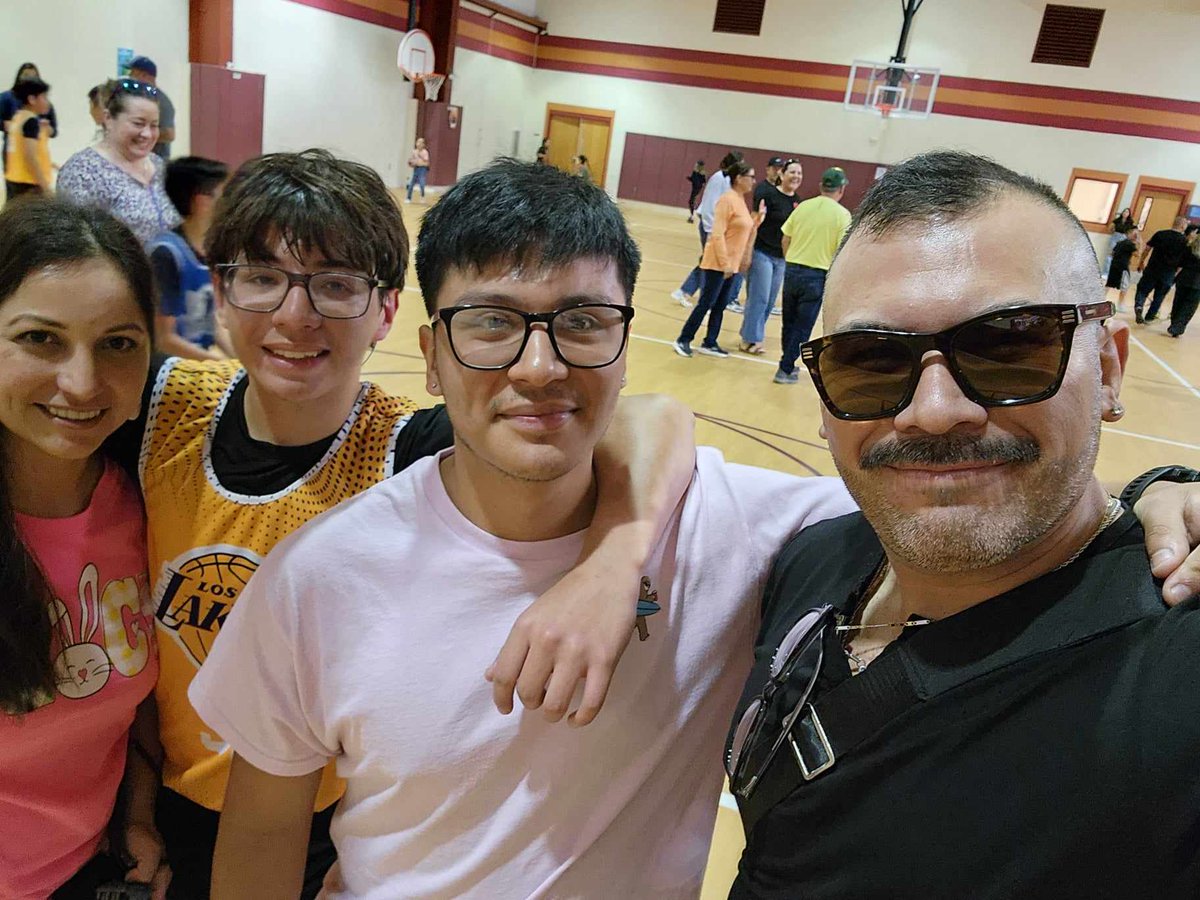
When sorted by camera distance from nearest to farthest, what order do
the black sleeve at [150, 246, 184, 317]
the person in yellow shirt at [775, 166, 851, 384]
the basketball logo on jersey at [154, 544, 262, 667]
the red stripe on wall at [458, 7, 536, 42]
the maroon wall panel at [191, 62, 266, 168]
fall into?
the basketball logo on jersey at [154, 544, 262, 667], the black sleeve at [150, 246, 184, 317], the person in yellow shirt at [775, 166, 851, 384], the maroon wall panel at [191, 62, 266, 168], the red stripe on wall at [458, 7, 536, 42]

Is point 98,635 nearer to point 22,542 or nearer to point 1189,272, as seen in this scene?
point 22,542

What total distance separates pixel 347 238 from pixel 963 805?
4.75ft

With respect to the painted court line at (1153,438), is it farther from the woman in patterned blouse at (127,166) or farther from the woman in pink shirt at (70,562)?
the woman in pink shirt at (70,562)

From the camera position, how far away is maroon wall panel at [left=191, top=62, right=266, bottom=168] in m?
14.4

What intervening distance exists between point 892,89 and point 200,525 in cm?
2032

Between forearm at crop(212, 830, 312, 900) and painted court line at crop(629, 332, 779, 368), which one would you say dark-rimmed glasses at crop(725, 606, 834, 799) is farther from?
painted court line at crop(629, 332, 779, 368)

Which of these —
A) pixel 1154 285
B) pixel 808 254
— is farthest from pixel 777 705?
pixel 1154 285

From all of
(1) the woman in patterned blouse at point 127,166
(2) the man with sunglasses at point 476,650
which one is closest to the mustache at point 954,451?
(2) the man with sunglasses at point 476,650

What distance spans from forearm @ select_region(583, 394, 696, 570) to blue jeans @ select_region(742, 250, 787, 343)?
7120mm

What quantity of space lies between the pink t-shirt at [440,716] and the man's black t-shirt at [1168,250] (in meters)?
15.0

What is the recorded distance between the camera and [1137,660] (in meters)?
0.93

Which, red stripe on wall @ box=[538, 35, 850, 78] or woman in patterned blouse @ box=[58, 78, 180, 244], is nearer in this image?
woman in patterned blouse @ box=[58, 78, 180, 244]

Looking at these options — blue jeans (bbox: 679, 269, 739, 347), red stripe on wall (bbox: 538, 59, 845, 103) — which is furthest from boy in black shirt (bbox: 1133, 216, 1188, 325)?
red stripe on wall (bbox: 538, 59, 845, 103)

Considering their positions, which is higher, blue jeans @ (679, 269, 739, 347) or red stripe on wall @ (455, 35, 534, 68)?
red stripe on wall @ (455, 35, 534, 68)
